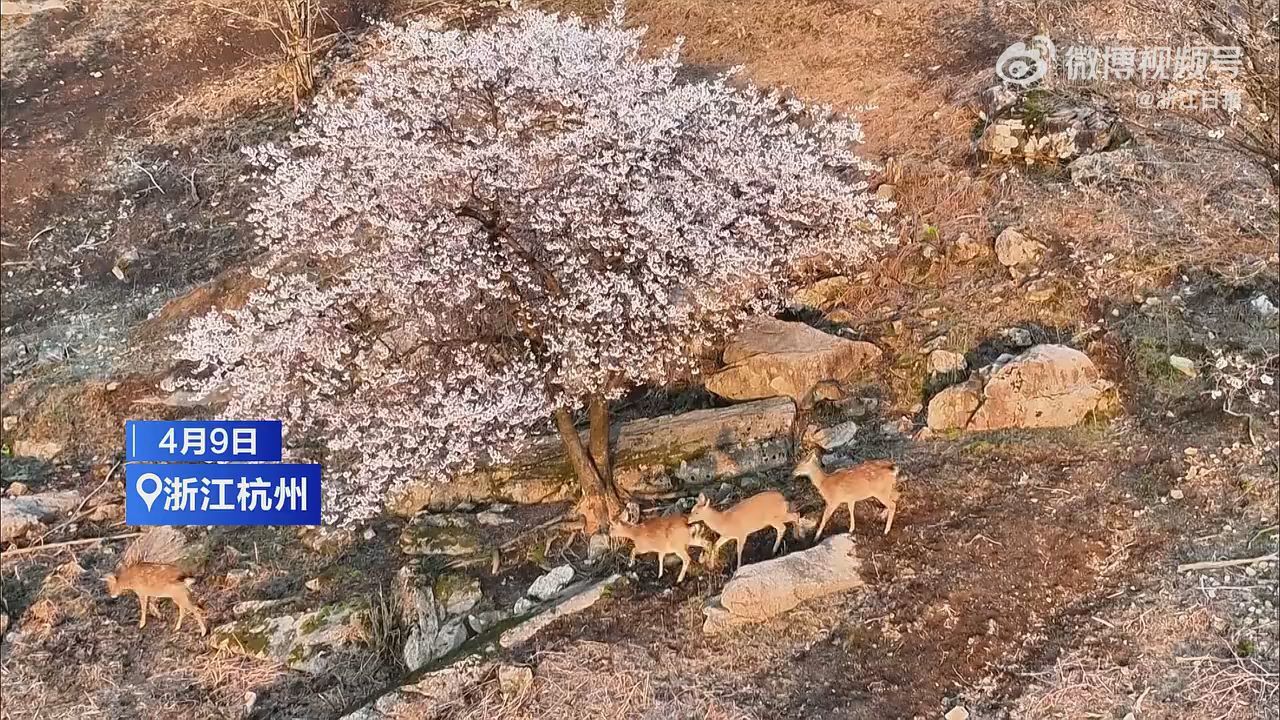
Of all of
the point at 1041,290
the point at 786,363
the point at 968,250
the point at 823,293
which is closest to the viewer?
the point at 786,363

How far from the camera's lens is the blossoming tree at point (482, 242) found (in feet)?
14.4

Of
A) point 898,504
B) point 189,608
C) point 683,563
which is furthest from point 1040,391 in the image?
point 189,608

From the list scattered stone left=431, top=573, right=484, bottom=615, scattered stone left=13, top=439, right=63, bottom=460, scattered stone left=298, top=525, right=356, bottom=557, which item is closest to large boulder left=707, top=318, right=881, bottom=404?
scattered stone left=431, top=573, right=484, bottom=615

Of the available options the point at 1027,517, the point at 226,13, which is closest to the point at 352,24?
the point at 226,13

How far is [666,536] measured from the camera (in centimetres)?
453

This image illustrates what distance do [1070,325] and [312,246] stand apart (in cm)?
484

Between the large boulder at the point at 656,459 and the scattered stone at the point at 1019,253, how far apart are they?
6.78ft

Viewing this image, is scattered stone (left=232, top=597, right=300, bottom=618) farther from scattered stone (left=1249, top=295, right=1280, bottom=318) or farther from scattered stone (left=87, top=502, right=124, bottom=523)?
scattered stone (left=1249, top=295, right=1280, bottom=318)

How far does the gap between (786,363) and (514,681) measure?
2.78 m

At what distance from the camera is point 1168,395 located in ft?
16.7

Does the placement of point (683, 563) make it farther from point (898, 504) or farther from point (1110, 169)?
point (1110, 169)

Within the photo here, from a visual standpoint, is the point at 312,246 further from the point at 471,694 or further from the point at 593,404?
the point at 471,694

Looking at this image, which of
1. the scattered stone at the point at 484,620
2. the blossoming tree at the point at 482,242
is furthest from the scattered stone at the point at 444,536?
the blossoming tree at the point at 482,242

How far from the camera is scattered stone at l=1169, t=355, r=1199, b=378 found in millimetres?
5133
